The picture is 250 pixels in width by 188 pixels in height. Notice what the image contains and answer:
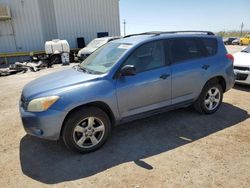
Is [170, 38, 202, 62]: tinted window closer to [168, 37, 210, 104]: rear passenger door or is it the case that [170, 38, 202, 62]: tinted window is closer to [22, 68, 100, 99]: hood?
[168, 37, 210, 104]: rear passenger door

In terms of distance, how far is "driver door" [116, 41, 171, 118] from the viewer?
3738 millimetres

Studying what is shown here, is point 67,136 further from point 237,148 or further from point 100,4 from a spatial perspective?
point 100,4

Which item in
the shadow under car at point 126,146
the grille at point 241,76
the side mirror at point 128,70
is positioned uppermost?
the side mirror at point 128,70

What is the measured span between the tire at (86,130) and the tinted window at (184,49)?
70.7 inches

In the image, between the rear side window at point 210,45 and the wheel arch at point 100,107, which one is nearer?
the wheel arch at point 100,107

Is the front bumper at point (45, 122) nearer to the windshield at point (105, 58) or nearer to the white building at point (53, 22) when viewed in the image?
the windshield at point (105, 58)

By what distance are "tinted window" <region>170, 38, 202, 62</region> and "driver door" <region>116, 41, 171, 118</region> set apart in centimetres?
26

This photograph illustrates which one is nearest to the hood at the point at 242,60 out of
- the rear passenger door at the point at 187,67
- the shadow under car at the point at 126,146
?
the shadow under car at the point at 126,146

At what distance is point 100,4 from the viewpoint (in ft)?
64.8

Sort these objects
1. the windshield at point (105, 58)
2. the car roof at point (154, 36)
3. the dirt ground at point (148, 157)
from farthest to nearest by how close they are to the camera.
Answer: the car roof at point (154, 36)
the windshield at point (105, 58)
the dirt ground at point (148, 157)

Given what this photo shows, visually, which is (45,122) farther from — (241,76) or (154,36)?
(241,76)

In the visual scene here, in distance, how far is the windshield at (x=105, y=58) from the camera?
153 inches

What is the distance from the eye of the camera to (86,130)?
11.6 ft

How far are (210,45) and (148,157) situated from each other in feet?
9.17
